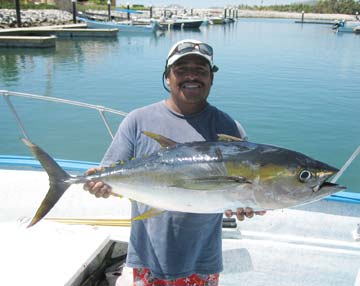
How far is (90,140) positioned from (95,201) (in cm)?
675

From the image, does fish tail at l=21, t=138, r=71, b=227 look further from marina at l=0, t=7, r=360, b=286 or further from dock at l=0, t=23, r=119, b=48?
dock at l=0, t=23, r=119, b=48

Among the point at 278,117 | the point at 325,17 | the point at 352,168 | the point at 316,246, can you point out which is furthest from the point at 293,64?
the point at 325,17

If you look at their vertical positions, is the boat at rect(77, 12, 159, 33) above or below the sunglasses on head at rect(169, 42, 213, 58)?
below

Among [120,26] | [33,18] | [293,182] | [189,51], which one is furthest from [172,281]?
[33,18]

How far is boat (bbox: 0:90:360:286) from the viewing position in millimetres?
2639

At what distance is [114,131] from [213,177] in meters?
9.37

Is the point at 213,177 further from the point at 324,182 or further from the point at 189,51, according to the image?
the point at 189,51

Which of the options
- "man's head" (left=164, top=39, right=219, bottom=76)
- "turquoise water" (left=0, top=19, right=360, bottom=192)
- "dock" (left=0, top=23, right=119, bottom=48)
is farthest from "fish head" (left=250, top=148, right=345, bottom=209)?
"dock" (left=0, top=23, right=119, bottom=48)

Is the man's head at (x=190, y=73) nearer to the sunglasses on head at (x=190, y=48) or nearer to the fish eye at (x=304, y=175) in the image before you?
the sunglasses on head at (x=190, y=48)

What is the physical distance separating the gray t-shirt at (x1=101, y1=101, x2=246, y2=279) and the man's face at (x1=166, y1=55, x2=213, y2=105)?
9 centimetres

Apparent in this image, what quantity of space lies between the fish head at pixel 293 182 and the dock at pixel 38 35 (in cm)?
2697

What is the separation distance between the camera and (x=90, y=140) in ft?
33.5

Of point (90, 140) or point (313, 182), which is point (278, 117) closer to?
point (90, 140)

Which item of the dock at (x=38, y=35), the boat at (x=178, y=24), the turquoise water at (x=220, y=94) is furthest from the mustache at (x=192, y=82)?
the boat at (x=178, y=24)
